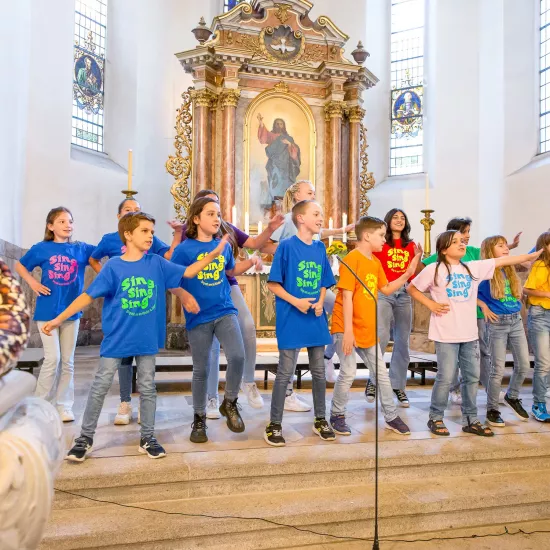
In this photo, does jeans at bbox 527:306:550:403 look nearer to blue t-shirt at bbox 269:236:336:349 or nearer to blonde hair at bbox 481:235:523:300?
blonde hair at bbox 481:235:523:300

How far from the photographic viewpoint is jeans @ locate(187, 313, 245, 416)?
12.0 feet

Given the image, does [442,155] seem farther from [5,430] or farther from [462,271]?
[5,430]

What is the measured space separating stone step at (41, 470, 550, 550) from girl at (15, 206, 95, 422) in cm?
152

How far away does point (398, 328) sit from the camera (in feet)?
16.0

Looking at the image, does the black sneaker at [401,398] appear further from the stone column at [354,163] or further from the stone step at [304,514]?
the stone column at [354,163]

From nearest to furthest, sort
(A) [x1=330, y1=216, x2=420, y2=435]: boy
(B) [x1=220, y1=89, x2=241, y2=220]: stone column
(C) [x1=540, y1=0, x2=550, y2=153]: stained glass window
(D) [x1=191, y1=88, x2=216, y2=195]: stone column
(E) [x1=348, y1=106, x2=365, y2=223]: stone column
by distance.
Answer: (A) [x1=330, y1=216, x2=420, y2=435]: boy < (B) [x1=220, y1=89, x2=241, y2=220]: stone column < (D) [x1=191, y1=88, x2=216, y2=195]: stone column < (E) [x1=348, y1=106, x2=365, y2=223]: stone column < (C) [x1=540, y1=0, x2=550, y2=153]: stained glass window

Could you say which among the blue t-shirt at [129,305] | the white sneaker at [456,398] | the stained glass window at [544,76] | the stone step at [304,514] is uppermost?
the stained glass window at [544,76]

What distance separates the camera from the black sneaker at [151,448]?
3205 millimetres

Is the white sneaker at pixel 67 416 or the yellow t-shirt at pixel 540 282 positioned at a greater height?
the yellow t-shirt at pixel 540 282

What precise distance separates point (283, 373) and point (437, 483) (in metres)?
1.12

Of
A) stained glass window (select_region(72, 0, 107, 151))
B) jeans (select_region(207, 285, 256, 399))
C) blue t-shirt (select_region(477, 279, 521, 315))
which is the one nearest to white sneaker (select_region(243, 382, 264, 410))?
jeans (select_region(207, 285, 256, 399))

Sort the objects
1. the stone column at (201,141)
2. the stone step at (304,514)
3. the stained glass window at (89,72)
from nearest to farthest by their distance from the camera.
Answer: the stone step at (304,514) → the stone column at (201,141) → the stained glass window at (89,72)

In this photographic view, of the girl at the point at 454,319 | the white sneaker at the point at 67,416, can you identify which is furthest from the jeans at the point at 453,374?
the white sneaker at the point at 67,416

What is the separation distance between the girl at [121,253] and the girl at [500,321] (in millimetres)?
2376
